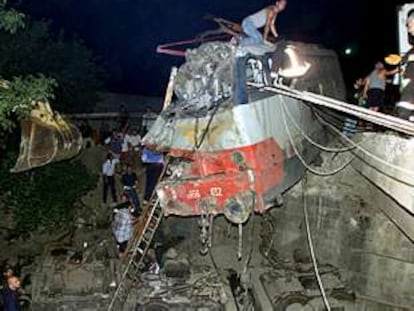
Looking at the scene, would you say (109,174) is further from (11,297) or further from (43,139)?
(11,297)

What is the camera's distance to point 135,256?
42.7 ft

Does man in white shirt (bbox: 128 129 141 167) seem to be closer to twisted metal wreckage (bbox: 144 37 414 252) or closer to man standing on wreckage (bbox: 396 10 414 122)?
twisted metal wreckage (bbox: 144 37 414 252)

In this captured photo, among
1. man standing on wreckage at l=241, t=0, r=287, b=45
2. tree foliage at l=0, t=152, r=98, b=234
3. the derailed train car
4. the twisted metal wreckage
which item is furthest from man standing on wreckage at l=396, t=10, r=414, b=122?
tree foliage at l=0, t=152, r=98, b=234

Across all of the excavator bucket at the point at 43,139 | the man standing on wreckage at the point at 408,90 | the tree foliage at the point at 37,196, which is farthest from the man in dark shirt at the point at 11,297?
the man standing on wreckage at the point at 408,90

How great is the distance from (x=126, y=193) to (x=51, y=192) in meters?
2.86

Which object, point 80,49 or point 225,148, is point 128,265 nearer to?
point 225,148

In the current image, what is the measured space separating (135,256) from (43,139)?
333 cm

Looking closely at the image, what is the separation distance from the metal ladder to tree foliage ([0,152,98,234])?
4.39 metres

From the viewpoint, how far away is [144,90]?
3189 cm

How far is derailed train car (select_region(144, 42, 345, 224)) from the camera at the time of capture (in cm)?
1047

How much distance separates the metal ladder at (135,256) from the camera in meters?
11.5

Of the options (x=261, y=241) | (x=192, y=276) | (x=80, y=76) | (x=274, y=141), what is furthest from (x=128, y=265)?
(x=80, y=76)

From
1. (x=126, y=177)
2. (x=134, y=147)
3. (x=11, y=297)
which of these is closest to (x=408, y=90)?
(x=11, y=297)

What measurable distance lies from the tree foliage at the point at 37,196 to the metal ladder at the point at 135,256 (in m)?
4.39
